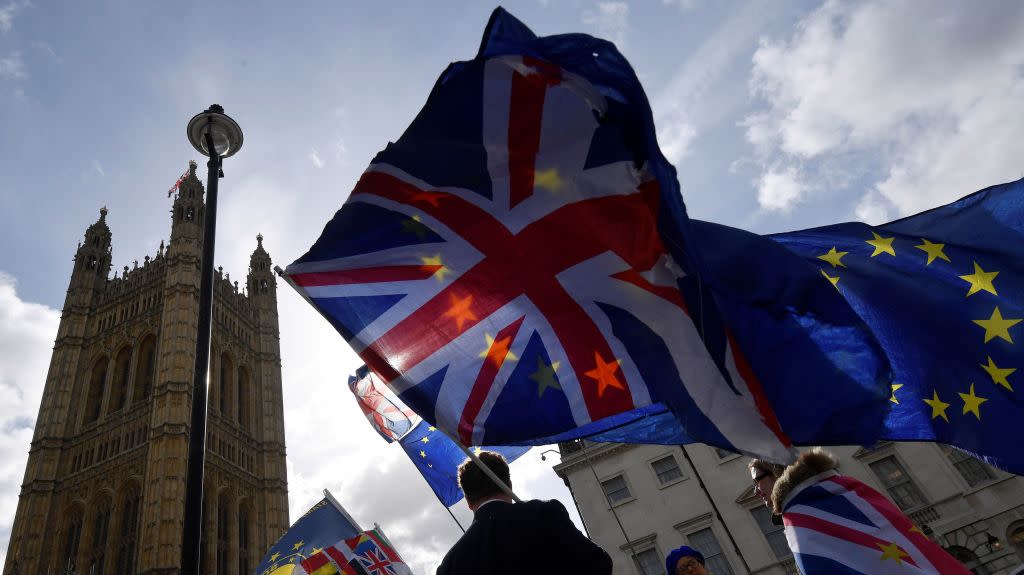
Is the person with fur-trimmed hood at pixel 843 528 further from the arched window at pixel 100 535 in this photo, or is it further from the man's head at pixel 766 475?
the arched window at pixel 100 535

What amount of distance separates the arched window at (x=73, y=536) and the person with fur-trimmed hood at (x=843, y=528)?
51320 mm

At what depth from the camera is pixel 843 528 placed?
3.60 m

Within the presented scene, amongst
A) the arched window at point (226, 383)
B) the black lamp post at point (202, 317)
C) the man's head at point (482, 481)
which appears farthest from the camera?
the arched window at point (226, 383)

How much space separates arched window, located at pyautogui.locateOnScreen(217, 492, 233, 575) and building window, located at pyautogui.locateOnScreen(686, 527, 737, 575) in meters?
34.7

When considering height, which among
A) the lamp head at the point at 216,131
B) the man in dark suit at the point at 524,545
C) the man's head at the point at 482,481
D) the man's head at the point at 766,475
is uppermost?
the lamp head at the point at 216,131

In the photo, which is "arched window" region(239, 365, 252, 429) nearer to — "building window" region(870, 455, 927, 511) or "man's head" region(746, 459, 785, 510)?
"building window" region(870, 455, 927, 511)

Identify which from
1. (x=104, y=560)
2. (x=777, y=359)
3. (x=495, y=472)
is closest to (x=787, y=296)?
(x=777, y=359)

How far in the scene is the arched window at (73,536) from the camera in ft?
133

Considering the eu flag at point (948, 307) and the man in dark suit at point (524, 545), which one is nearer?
the man in dark suit at point (524, 545)

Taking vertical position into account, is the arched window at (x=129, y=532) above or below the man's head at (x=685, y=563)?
above

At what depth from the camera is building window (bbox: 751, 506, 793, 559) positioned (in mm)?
20797

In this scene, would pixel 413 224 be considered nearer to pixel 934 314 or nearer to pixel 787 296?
pixel 787 296

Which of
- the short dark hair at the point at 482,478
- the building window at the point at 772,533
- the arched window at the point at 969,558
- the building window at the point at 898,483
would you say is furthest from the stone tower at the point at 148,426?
the short dark hair at the point at 482,478

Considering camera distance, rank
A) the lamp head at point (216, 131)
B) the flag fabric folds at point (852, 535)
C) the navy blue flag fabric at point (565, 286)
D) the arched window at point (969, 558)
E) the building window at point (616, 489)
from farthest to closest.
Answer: the building window at point (616, 489) → the arched window at point (969, 558) → the lamp head at point (216, 131) → the navy blue flag fabric at point (565, 286) → the flag fabric folds at point (852, 535)
